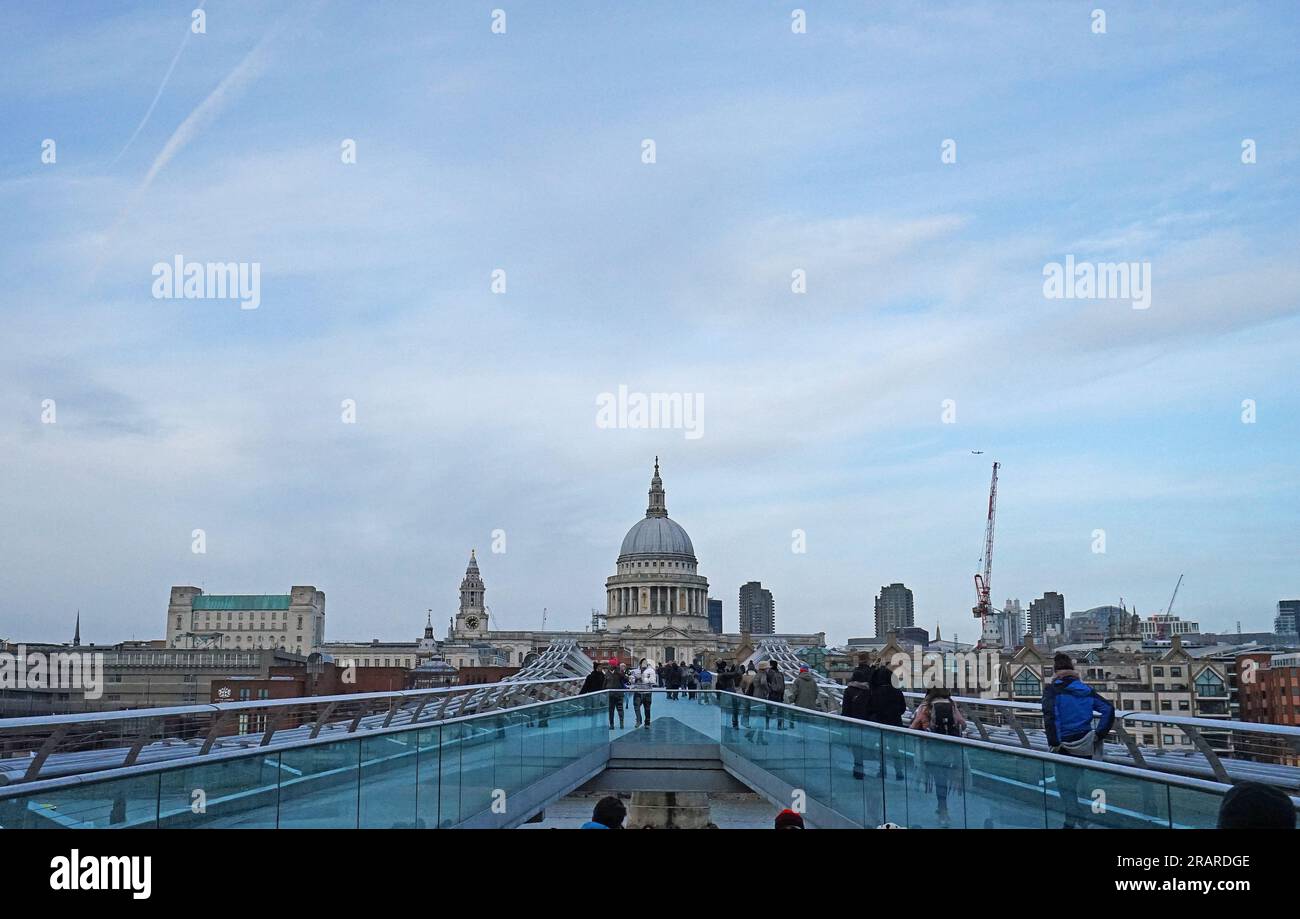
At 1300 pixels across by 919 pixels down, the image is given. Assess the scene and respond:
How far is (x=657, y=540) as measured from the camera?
192 m

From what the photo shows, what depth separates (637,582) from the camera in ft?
609

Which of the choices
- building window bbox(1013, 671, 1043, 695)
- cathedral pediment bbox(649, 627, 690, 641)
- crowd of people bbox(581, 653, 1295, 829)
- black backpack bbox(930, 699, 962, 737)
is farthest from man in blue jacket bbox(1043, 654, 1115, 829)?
A: cathedral pediment bbox(649, 627, 690, 641)

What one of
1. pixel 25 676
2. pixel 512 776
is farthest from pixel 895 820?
pixel 25 676

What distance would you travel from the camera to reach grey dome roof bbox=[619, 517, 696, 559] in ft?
629

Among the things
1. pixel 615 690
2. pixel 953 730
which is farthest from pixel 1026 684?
pixel 953 730

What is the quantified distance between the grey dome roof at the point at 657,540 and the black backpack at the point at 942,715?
177300 millimetres

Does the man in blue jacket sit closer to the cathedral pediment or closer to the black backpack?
the black backpack

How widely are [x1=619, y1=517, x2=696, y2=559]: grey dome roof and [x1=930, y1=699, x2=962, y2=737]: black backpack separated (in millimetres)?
177300

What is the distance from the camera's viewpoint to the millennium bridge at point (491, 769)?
6.11 metres

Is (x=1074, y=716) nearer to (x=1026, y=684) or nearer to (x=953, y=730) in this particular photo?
(x=953, y=730)

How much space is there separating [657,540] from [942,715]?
590 ft

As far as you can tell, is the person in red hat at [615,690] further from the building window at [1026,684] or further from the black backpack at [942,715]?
the building window at [1026,684]
